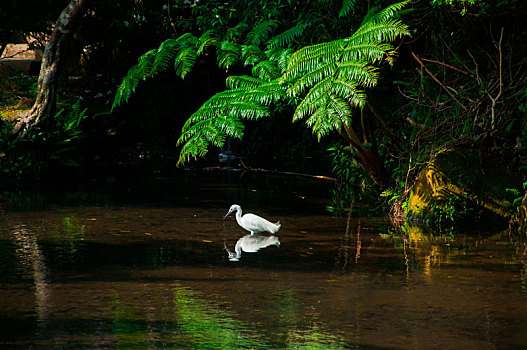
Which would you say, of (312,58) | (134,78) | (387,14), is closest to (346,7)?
(387,14)

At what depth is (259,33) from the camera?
8.91 meters

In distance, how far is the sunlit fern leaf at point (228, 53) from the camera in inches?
328

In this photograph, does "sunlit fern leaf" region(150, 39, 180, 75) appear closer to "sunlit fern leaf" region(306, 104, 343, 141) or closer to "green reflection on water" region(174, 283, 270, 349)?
"sunlit fern leaf" region(306, 104, 343, 141)

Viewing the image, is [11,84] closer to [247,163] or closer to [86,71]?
[86,71]

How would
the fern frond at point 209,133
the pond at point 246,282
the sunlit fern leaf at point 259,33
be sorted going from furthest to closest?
1. the sunlit fern leaf at point 259,33
2. the fern frond at point 209,133
3. the pond at point 246,282

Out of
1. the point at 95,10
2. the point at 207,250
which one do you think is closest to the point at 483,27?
the point at 207,250

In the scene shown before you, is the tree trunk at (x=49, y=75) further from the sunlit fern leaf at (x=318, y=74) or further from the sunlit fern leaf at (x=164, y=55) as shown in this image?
the sunlit fern leaf at (x=318, y=74)

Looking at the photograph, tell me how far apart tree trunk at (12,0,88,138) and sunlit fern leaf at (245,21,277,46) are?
4.01 meters

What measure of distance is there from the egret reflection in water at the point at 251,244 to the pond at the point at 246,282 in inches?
0.8

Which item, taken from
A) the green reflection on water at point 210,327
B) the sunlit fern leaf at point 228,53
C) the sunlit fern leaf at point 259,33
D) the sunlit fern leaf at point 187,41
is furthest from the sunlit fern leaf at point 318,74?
the green reflection on water at point 210,327

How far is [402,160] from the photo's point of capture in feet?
29.6

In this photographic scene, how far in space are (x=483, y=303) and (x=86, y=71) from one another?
1309 centimetres

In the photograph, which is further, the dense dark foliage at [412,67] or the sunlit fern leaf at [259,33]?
the sunlit fern leaf at [259,33]

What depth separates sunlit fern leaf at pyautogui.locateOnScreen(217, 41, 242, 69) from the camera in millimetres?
8344
